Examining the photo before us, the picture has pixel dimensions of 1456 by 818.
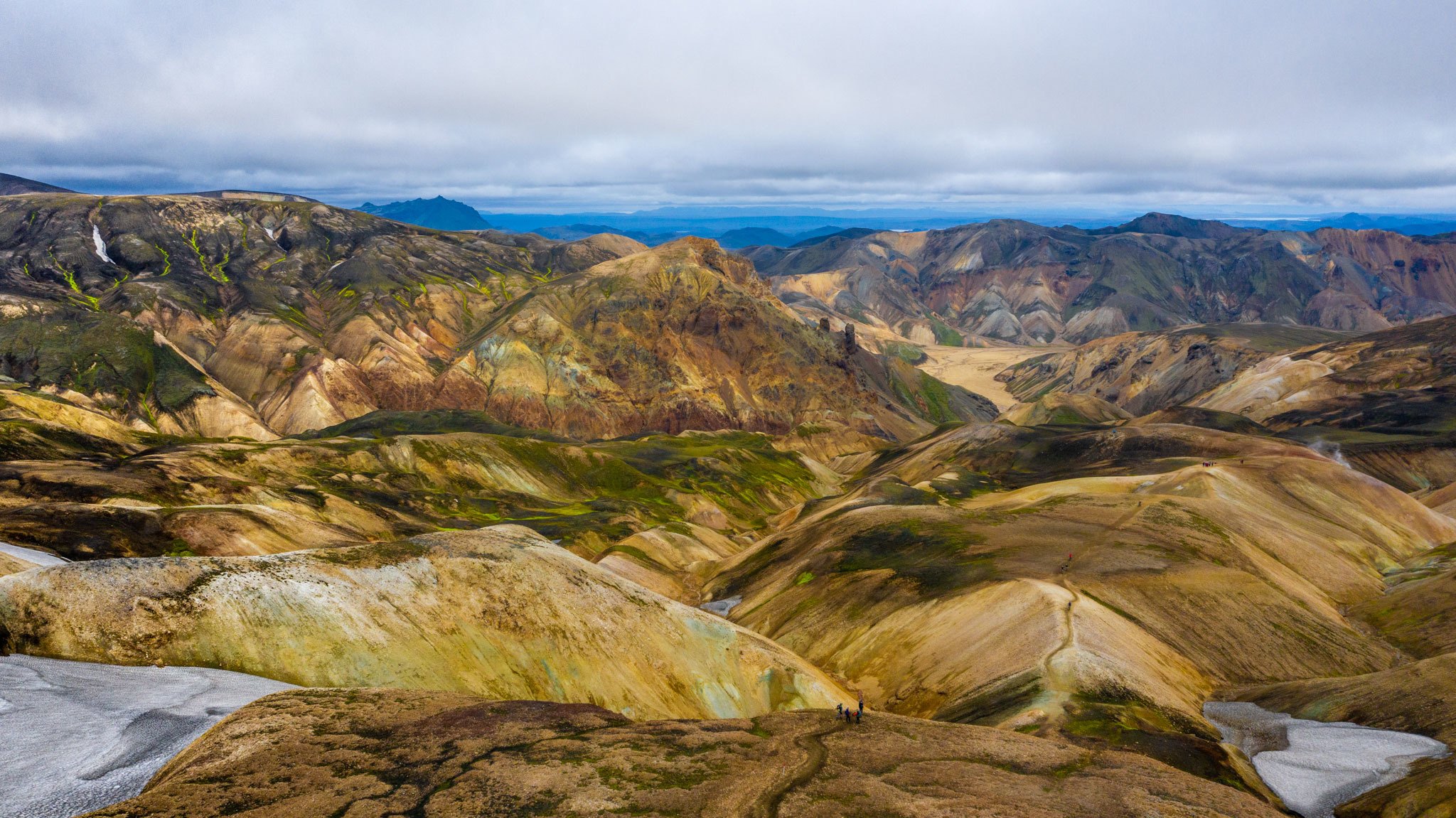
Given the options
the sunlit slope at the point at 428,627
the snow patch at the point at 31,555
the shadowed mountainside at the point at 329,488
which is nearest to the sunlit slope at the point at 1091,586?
the sunlit slope at the point at 428,627

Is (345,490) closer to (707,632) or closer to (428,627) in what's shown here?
(707,632)

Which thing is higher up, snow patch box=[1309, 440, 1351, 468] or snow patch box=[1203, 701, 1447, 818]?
snow patch box=[1203, 701, 1447, 818]

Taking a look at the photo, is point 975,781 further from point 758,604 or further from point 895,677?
point 758,604

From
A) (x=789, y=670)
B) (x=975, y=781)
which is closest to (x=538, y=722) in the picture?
(x=975, y=781)

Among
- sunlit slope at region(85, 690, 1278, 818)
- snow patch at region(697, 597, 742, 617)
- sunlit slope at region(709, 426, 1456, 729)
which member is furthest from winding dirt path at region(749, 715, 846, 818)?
snow patch at region(697, 597, 742, 617)

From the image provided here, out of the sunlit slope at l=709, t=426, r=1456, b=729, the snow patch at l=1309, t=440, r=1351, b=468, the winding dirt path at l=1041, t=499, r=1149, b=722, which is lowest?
the snow patch at l=1309, t=440, r=1351, b=468

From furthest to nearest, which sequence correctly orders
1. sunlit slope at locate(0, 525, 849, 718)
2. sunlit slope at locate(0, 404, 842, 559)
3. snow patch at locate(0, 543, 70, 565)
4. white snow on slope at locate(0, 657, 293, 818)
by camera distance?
sunlit slope at locate(0, 404, 842, 559) → snow patch at locate(0, 543, 70, 565) → sunlit slope at locate(0, 525, 849, 718) → white snow on slope at locate(0, 657, 293, 818)

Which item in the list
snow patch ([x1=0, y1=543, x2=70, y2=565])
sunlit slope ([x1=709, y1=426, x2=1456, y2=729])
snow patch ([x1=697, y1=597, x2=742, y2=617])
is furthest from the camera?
snow patch ([x1=697, y1=597, x2=742, y2=617])

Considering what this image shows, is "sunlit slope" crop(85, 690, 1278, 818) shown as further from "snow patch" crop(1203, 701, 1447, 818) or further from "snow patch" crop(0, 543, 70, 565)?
"snow patch" crop(0, 543, 70, 565)
